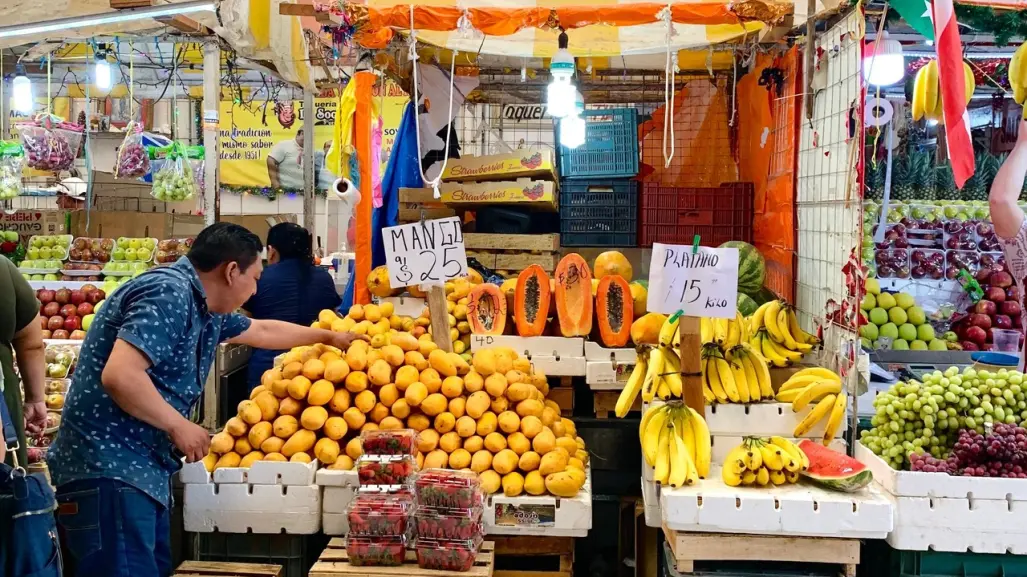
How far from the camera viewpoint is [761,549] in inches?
121

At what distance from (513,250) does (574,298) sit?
4.67 ft

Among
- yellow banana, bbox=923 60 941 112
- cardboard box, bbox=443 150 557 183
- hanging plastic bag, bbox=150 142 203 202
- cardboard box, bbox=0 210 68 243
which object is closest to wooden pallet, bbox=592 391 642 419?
cardboard box, bbox=443 150 557 183

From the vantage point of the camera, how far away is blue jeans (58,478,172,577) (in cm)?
273

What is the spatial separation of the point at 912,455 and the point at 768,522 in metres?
0.70

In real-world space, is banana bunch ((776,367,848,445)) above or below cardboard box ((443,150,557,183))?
below

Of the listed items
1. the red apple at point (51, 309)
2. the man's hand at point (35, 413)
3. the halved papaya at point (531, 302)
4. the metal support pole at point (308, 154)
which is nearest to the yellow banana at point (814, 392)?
the halved papaya at point (531, 302)

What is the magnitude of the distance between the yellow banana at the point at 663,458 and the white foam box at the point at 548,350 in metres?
0.94

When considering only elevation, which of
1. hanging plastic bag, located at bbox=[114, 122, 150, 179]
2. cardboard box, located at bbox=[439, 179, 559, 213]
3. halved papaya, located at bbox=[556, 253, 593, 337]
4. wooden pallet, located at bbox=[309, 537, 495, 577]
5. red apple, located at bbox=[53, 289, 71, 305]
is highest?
hanging plastic bag, located at bbox=[114, 122, 150, 179]

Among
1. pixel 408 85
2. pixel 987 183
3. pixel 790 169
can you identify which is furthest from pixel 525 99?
pixel 987 183

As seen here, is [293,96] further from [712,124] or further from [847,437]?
[847,437]

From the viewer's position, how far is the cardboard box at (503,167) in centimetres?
567

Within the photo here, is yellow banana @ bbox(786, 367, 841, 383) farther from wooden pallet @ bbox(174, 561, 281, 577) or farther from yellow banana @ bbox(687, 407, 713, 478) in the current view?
wooden pallet @ bbox(174, 561, 281, 577)

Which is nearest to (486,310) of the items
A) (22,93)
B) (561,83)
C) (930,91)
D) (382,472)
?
(561,83)

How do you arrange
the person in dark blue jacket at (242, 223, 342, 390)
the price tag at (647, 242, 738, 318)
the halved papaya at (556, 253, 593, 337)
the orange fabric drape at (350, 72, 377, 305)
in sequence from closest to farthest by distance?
1. the price tag at (647, 242, 738, 318)
2. the halved papaya at (556, 253, 593, 337)
3. the orange fabric drape at (350, 72, 377, 305)
4. the person in dark blue jacket at (242, 223, 342, 390)
